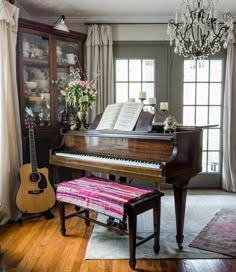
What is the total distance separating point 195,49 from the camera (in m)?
2.68

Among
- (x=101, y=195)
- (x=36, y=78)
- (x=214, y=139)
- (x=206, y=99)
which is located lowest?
(x=101, y=195)

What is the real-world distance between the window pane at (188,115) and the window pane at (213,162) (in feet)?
1.98

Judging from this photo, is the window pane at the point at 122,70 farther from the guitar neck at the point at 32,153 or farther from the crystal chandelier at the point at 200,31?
the guitar neck at the point at 32,153

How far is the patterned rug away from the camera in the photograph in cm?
256

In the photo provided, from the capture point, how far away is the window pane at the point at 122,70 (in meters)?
4.35

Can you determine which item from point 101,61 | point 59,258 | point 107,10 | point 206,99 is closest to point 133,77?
point 101,61

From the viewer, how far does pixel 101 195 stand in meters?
2.38

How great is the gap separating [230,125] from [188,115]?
0.63 m

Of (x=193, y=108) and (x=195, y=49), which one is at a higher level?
(x=195, y=49)

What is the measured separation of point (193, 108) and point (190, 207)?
61.6 inches

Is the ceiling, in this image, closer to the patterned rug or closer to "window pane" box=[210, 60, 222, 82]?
"window pane" box=[210, 60, 222, 82]

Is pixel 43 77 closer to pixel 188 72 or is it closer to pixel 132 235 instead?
pixel 188 72

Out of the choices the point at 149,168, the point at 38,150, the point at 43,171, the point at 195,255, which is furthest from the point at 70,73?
the point at 195,255

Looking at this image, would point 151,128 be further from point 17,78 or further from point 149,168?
point 17,78
